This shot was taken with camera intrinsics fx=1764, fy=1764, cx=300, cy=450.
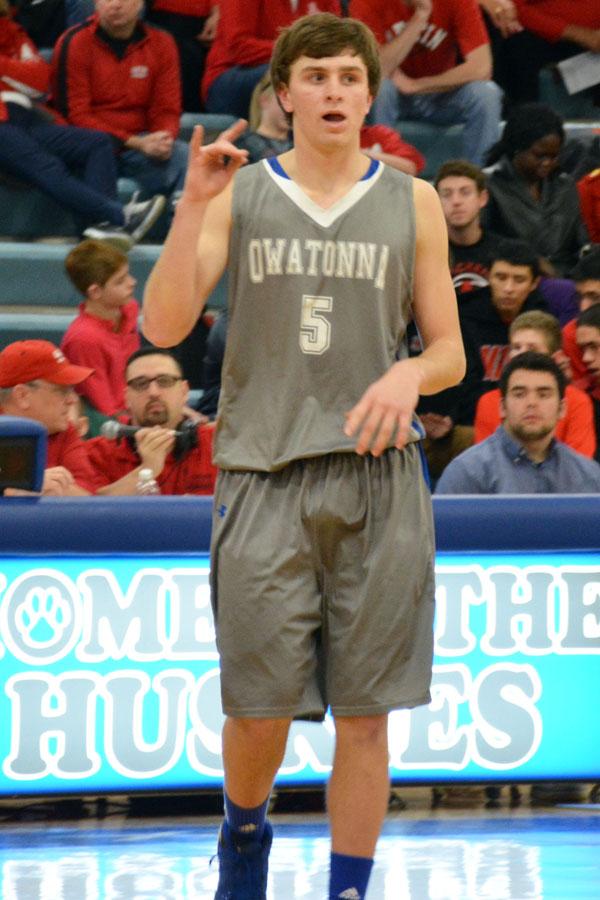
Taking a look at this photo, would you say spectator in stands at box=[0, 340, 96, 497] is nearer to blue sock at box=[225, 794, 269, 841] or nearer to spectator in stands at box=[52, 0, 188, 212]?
blue sock at box=[225, 794, 269, 841]

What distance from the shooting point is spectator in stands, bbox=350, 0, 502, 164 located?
9539mm

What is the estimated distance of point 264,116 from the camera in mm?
8680

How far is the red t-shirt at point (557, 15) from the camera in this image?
10266 millimetres

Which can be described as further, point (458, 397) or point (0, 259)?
point (0, 259)

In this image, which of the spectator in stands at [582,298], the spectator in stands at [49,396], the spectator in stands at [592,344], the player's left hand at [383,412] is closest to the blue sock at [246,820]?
the player's left hand at [383,412]

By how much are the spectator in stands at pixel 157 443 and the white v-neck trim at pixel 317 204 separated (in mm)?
2648

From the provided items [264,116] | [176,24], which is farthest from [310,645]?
[176,24]

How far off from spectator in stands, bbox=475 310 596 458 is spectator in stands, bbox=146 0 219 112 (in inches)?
153

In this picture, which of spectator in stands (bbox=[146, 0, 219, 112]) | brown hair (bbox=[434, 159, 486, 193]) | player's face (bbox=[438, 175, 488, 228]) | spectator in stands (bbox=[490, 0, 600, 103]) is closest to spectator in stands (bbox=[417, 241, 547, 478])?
player's face (bbox=[438, 175, 488, 228])

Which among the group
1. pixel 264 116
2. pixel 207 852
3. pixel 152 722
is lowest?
pixel 207 852

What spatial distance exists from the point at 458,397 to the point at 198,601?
269 centimetres

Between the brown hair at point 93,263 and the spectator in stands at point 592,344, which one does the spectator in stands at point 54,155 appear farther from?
the spectator in stands at point 592,344

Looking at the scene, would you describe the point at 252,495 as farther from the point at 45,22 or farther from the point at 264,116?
the point at 45,22

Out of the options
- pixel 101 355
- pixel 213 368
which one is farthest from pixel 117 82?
pixel 213 368
